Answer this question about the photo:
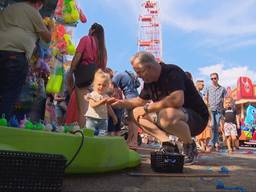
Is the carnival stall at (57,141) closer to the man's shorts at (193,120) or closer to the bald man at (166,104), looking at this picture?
the bald man at (166,104)

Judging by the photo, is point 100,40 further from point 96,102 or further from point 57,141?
point 57,141

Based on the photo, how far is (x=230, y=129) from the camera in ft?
27.6

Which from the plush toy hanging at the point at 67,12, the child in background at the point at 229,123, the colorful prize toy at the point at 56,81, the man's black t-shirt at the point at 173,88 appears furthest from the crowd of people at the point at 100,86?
the child in background at the point at 229,123

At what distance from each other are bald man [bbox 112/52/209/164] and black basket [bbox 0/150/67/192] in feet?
5.55

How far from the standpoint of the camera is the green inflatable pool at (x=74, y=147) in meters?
2.45

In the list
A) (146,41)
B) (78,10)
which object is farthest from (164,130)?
(146,41)

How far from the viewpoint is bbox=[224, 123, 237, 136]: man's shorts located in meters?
8.30

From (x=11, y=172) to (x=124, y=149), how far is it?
1.37 m

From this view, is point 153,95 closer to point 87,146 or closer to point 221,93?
point 87,146

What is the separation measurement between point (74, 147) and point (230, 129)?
6.31 m

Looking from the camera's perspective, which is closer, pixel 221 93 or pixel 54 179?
pixel 54 179

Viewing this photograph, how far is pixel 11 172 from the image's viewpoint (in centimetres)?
188

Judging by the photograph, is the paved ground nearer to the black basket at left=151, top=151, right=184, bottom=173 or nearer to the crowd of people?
the black basket at left=151, top=151, right=184, bottom=173

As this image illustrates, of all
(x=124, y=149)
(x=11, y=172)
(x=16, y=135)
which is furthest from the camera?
(x=124, y=149)
